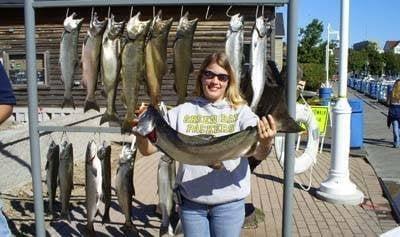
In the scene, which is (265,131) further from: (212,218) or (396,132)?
(396,132)

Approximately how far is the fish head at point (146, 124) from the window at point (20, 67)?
15.2 meters

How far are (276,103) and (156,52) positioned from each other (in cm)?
101

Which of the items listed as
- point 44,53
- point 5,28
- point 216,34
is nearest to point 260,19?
point 216,34

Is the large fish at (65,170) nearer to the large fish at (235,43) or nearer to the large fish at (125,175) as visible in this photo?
the large fish at (125,175)

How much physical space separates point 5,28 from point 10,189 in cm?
1129

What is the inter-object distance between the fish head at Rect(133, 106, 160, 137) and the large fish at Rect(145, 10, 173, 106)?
691mm

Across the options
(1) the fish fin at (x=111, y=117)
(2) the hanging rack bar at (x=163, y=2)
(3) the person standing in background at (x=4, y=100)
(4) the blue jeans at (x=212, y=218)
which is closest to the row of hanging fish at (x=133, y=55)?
(1) the fish fin at (x=111, y=117)

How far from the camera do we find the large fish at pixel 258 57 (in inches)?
153

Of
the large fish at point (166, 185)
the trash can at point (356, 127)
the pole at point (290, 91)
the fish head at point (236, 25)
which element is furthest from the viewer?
the trash can at point (356, 127)

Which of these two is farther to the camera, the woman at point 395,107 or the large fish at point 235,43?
the woman at point 395,107

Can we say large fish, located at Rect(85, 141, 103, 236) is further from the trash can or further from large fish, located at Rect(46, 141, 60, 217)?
the trash can

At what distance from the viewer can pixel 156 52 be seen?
3986 millimetres

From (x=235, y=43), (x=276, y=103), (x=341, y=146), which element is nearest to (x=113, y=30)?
(x=235, y=43)

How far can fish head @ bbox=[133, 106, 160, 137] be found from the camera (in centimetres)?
329
